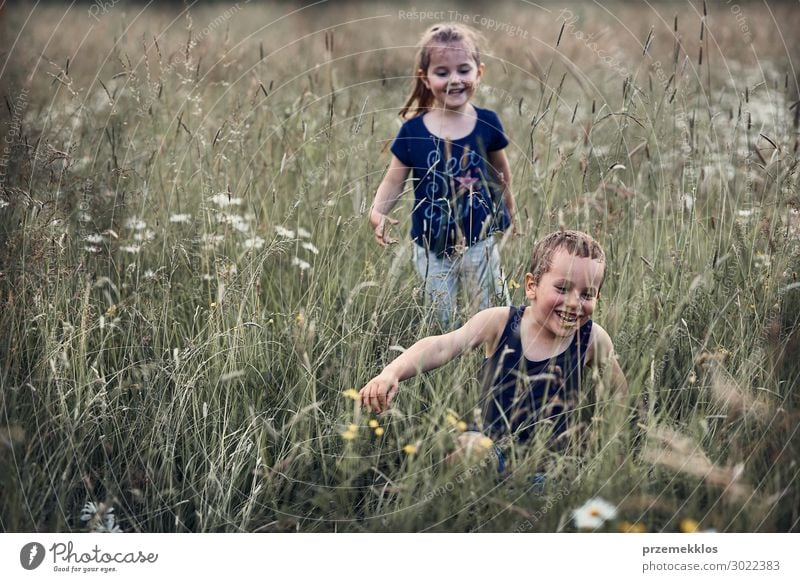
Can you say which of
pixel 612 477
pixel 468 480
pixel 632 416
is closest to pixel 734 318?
pixel 632 416

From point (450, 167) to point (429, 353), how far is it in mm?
725

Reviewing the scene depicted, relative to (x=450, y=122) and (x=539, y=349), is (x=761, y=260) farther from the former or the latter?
(x=450, y=122)

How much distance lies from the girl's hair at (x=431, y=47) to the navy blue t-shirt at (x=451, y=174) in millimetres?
62

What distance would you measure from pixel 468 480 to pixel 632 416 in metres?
0.46

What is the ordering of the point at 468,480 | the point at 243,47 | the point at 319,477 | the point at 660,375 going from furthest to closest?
the point at 243,47, the point at 660,375, the point at 319,477, the point at 468,480

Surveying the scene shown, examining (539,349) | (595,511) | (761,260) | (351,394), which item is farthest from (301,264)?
(761,260)

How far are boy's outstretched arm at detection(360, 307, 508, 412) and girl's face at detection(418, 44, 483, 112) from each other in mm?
739

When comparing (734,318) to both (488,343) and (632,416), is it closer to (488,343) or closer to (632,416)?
(632,416)

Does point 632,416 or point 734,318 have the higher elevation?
point 734,318

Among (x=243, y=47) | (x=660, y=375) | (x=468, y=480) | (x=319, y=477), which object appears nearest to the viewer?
(x=468, y=480)

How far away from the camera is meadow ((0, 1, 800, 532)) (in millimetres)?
2090

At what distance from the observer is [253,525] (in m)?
2.11

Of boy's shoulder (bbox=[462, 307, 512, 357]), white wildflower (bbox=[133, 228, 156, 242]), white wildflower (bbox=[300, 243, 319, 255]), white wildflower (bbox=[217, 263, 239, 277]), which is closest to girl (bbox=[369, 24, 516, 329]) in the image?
white wildflower (bbox=[300, 243, 319, 255])
